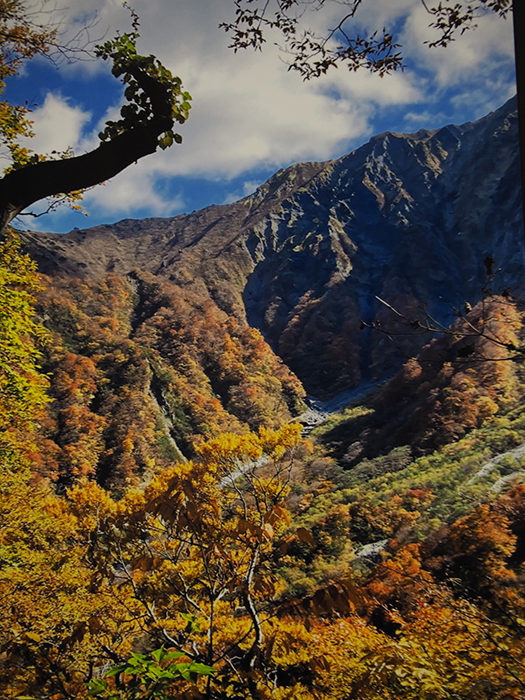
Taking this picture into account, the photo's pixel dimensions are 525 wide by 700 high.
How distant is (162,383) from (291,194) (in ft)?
242

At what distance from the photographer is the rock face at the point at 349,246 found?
6103 cm

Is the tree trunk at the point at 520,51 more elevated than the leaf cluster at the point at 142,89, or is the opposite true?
the leaf cluster at the point at 142,89

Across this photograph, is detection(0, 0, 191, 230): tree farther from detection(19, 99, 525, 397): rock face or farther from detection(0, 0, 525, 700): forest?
detection(19, 99, 525, 397): rock face

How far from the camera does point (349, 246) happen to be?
8162 cm

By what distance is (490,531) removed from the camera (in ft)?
33.8

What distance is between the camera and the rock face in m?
61.0

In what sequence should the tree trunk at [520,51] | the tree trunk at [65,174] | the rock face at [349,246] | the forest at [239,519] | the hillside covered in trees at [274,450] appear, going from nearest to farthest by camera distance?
1. the tree trunk at [520,51]
2. the tree trunk at [65,174]
3. the forest at [239,519]
4. the hillside covered in trees at [274,450]
5. the rock face at [349,246]

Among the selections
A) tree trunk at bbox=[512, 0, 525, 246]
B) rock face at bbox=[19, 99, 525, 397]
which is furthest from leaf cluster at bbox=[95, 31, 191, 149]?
rock face at bbox=[19, 99, 525, 397]

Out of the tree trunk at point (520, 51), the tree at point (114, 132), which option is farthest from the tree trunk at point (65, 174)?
the tree trunk at point (520, 51)

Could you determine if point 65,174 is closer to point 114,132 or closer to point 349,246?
point 114,132

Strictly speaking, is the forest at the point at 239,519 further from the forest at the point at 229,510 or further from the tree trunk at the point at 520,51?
the tree trunk at the point at 520,51

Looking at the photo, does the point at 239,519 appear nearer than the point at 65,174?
No

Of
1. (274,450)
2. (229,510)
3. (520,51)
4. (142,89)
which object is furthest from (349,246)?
(520,51)

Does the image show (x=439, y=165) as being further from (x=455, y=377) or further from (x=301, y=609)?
(x=301, y=609)
